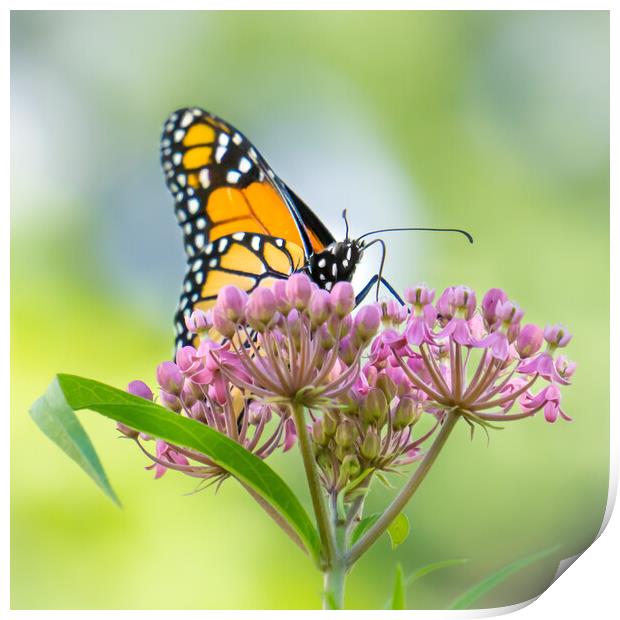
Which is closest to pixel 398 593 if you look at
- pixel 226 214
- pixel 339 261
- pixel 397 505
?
pixel 397 505

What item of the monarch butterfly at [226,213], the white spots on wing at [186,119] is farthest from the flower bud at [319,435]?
the white spots on wing at [186,119]

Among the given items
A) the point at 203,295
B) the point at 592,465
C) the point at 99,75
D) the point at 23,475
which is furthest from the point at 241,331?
the point at 99,75

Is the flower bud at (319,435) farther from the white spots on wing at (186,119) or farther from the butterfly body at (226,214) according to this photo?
the white spots on wing at (186,119)

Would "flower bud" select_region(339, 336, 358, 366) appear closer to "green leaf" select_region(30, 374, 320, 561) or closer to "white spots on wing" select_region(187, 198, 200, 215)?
"green leaf" select_region(30, 374, 320, 561)

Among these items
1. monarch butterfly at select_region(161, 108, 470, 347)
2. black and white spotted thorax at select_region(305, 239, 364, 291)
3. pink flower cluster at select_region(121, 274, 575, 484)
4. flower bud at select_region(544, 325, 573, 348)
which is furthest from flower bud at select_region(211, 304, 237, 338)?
monarch butterfly at select_region(161, 108, 470, 347)

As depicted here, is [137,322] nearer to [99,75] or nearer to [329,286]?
[99,75]

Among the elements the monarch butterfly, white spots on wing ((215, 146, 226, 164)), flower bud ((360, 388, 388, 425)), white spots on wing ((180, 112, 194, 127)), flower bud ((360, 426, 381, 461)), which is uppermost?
white spots on wing ((180, 112, 194, 127))
